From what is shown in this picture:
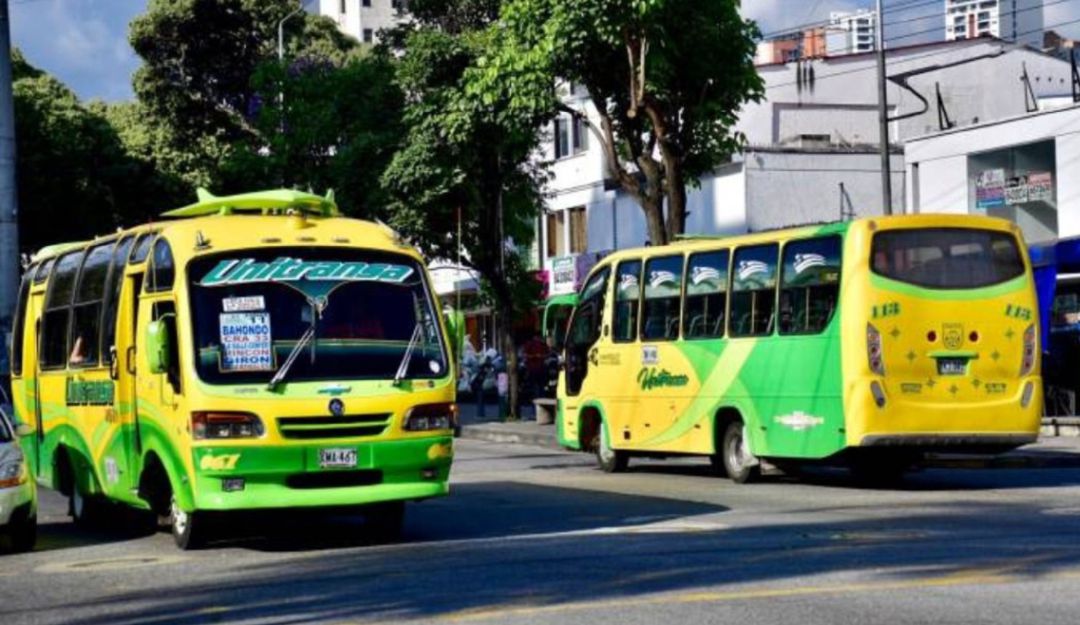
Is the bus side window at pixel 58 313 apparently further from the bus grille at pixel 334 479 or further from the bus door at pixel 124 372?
the bus grille at pixel 334 479

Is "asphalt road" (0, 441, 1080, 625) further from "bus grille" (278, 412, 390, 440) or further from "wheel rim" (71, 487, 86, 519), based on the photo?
"bus grille" (278, 412, 390, 440)

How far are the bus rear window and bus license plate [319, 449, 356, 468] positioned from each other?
7632 millimetres

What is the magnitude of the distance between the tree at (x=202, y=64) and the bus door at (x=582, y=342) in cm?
4129

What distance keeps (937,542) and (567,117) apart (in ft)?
153

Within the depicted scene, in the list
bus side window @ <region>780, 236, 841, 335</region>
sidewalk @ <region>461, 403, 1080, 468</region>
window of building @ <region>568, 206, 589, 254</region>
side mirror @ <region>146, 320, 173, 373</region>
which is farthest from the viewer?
window of building @ <region>568, 206, 589, 254</region>

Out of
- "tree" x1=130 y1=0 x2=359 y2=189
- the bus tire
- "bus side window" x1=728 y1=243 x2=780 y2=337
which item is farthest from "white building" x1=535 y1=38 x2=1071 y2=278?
the bus tire

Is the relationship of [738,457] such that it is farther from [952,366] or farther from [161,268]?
[161,268]

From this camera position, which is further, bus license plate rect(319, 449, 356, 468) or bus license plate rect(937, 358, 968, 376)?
bus license plate rect(937, 358, 968, 376)

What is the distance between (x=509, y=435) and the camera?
3684cm

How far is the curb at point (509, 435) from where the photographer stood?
1367 inches

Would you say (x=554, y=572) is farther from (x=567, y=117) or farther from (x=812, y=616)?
(x=567, y=117)

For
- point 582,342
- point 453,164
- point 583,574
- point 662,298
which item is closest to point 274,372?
point 583,574

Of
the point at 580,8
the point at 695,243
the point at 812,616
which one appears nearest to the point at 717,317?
the point at 695,243

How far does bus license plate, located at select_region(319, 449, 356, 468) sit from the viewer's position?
14.9 m
